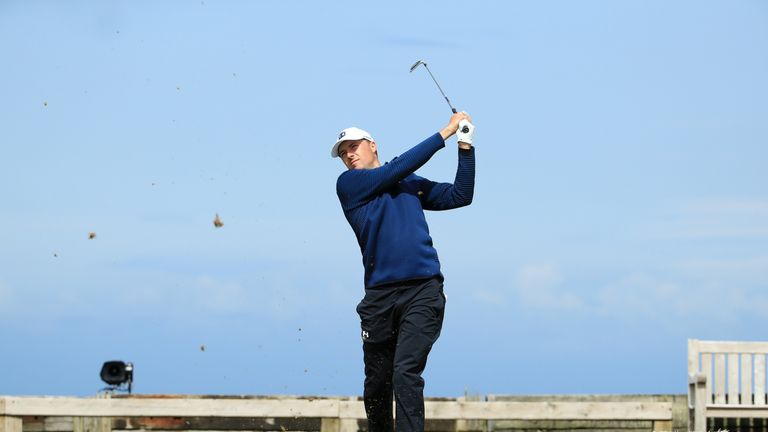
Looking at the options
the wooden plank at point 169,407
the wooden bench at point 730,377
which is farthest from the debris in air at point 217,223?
the wooden bench at point 730,377

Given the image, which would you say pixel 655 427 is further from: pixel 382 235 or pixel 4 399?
pixel 4 399

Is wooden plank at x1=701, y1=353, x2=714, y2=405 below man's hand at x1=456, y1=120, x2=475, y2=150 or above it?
below

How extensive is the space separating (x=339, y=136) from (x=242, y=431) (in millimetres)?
4832

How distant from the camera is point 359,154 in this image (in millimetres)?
7219

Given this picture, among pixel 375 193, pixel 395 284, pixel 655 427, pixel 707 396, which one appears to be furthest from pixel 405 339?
pixel 707 396

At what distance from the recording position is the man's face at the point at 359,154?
23.7ft

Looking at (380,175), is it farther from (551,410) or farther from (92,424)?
(92,424)

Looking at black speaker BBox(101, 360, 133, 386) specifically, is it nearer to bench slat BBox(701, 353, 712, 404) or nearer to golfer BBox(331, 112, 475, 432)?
bench slat BBox(701, 353, 712, 404)

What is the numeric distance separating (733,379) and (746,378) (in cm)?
20

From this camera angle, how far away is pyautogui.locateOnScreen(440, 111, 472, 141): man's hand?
6.87m

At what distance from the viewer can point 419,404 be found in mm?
6684

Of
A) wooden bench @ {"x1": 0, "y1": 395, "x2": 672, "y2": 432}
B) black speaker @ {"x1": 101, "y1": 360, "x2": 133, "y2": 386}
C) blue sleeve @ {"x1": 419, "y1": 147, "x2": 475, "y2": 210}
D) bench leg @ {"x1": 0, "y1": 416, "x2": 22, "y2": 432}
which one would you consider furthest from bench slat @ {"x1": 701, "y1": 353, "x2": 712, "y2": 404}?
black speaker @ {"x1": 101, "y1": 360, "x2": 133, "y2": 386}

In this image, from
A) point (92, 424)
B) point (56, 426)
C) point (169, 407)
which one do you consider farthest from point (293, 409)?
point (56, 426)

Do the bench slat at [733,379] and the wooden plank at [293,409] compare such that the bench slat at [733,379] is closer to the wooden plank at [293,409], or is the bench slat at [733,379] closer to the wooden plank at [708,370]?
the wooden plank at [708,370]
